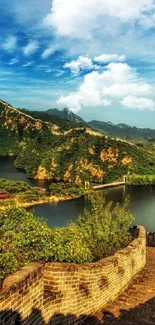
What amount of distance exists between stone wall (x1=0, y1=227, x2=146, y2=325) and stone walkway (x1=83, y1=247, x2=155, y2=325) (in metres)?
0.19

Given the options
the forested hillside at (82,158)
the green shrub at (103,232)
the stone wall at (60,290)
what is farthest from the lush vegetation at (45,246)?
the forested hillside at (82,158)

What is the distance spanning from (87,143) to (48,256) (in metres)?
119

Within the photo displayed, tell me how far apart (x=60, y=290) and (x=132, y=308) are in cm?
231

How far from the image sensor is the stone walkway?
7.02 m

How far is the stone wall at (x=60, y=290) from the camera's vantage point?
4855 millimetres

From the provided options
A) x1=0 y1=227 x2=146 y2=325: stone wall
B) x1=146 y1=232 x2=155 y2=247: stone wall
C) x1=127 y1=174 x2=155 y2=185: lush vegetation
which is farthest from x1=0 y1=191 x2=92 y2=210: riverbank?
x1=0 y1=227 x2=146 y2=325: stone wall

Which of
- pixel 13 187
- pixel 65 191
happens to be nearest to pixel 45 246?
pixel 13 187

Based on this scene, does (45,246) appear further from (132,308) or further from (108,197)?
(108,197)

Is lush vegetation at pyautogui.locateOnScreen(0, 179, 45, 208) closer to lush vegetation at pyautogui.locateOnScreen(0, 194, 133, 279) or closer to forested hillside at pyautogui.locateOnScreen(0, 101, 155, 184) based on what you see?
forested hillside at pyautogui.locateOnScreen(0, 101, 155, 184)

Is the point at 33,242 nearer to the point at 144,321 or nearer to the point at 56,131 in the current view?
the point at 144,321

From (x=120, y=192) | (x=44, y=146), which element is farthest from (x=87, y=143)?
(x=120, y=192)

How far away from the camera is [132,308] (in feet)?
25.4

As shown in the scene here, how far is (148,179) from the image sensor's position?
99.6 meters

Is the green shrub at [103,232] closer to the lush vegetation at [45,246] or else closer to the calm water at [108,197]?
the lush vegetation at [45,246]
